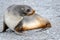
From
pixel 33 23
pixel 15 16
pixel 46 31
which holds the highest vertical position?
pixel 15 16

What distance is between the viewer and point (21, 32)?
13.7ft

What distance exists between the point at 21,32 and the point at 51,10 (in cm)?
181

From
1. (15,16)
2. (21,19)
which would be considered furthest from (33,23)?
(15,16)

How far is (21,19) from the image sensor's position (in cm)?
420

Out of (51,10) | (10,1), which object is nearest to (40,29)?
(51,10)

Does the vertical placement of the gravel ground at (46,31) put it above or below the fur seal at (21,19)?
below

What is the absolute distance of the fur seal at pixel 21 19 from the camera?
417 centimetres

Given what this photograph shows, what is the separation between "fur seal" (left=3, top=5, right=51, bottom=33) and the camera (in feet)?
13.7

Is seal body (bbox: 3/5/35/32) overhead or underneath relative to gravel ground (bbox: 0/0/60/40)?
overhead

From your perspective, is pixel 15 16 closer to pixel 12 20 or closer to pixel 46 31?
pixel 12 20

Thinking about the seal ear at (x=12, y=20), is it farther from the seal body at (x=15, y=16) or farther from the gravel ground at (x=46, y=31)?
the gravel ground at (x=46, y=31)

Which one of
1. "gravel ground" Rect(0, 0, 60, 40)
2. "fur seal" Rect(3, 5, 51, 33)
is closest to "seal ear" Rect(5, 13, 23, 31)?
"fur seal" Rect(3, 5, 51, 33)

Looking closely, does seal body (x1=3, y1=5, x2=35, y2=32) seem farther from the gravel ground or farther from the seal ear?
the gravel ground

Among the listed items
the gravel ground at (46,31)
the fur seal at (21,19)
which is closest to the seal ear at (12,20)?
the fur seal at (21,19)
